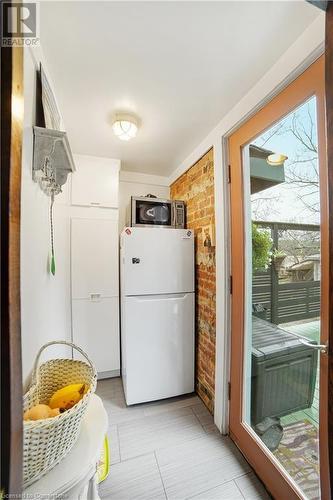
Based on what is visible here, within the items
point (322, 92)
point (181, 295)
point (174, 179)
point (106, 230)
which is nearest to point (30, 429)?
point (181, 295)

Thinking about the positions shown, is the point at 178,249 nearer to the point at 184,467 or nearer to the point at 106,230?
the point at 106,230

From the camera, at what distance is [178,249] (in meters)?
1.94

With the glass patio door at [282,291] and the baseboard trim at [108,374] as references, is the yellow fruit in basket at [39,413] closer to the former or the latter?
the glass patio door at [282,291]

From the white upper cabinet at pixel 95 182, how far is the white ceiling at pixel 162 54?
0.48m

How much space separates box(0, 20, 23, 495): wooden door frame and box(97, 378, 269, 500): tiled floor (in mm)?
1119

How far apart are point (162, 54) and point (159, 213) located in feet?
4.21

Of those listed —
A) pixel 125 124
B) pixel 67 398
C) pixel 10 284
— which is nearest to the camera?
pixel 10 284

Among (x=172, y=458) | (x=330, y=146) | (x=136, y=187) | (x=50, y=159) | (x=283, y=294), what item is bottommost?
(x=172, y=458)

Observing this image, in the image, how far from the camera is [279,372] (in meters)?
1.22

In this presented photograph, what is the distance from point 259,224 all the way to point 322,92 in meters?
0.69

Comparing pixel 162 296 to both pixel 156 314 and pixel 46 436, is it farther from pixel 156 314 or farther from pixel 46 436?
pixel 46 436

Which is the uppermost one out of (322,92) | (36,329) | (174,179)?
(174,179)

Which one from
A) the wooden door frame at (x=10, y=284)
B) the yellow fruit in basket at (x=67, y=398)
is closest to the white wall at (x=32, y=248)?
the yellow fruit in basket at (x=67, y=398)

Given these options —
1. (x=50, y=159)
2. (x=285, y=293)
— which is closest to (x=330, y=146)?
(x=285, y=293)
